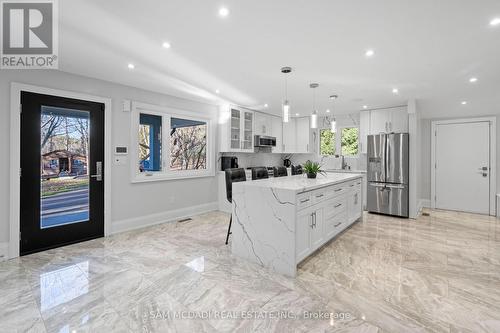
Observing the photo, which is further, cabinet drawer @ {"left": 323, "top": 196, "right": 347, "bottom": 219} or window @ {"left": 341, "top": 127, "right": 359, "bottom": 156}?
window @ {"left": 341, "top": 127, "right": 359, "bottom": 156}

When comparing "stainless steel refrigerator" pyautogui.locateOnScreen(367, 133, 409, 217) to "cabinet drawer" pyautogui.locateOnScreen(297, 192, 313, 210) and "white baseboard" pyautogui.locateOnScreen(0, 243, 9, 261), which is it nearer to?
"cabinet drawer" pyautogui.locateOnScreen(297, 192, 313, 210)

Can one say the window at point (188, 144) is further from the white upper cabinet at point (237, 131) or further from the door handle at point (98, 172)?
the door handle at point (98, 172)

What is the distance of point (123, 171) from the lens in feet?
13.1

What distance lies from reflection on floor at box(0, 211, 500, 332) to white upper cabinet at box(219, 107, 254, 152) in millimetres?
2505

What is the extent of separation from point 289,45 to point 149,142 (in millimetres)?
3032

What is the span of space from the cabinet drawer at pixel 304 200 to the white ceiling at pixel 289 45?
1593 millimetres

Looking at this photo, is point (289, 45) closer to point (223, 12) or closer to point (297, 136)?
point (223, 12)

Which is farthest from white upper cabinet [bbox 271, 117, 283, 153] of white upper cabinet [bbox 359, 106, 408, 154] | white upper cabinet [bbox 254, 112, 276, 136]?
white upper cabinet [bbox 359, 106, 408, 154]

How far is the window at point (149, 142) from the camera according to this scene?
4.29m

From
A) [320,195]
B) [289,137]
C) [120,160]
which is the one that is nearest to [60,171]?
[120,160]

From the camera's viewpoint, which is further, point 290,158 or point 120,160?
point 290,158

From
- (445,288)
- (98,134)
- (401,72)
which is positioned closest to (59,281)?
(98,134)

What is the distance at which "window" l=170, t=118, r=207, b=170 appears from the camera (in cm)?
479

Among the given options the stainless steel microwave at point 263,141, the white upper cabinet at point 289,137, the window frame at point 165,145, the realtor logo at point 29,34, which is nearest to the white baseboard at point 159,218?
the window frame at point 165,145
